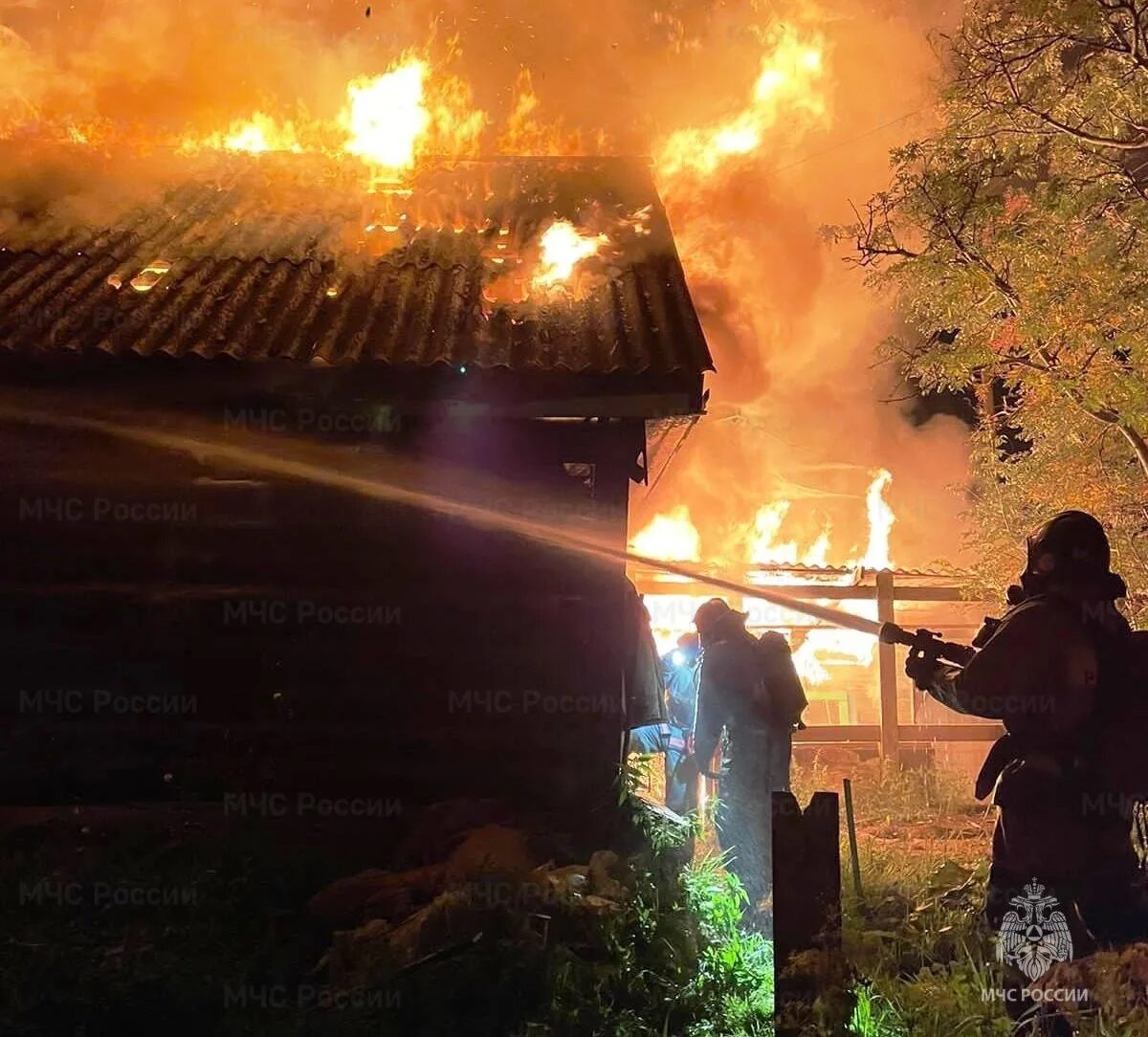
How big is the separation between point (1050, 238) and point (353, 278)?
5.88 m

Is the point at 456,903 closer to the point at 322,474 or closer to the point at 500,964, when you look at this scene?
the point at 500,964

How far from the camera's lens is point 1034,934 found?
404 centimetres

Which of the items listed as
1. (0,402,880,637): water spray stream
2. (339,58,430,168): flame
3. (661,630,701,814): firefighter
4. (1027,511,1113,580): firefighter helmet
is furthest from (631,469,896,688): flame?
(339,58,430,168): flame

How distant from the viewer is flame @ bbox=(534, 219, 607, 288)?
21.4 feet

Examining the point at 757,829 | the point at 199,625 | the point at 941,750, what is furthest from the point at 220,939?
the point at 941,750

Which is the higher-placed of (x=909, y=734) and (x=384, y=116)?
(x=384, y=116)

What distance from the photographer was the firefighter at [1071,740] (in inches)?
156

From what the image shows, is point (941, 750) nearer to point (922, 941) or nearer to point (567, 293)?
point (922, 941)

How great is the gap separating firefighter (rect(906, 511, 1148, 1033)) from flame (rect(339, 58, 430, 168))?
8.13 meters

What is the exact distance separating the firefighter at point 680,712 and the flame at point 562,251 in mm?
3709

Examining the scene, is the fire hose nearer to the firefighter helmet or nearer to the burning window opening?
the burning window opening

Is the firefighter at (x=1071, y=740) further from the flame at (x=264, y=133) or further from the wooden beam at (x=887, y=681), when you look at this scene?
the flame at (x=264, y=133)

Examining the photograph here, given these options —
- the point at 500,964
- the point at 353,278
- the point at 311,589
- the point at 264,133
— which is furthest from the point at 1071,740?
the point at 264,133

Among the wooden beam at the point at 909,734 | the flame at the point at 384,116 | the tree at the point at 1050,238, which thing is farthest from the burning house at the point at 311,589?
the wooden beam at the point at 909,734
